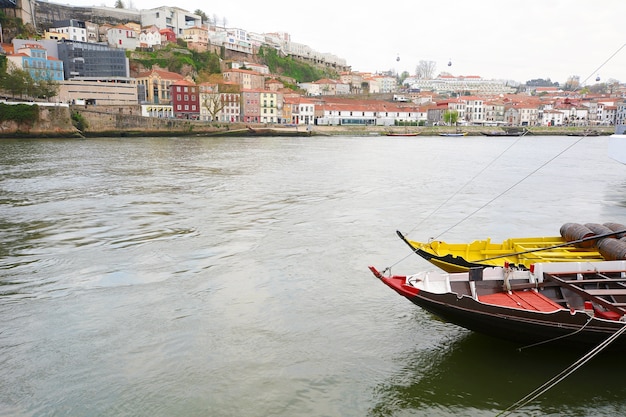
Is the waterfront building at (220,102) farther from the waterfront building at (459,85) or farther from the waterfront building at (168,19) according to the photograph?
the waterfront building at (459,85)

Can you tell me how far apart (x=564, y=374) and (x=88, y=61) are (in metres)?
75.2

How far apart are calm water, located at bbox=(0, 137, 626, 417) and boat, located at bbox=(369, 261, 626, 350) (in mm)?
543

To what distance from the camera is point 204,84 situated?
2921 inches

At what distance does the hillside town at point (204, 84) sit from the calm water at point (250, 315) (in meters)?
35.1

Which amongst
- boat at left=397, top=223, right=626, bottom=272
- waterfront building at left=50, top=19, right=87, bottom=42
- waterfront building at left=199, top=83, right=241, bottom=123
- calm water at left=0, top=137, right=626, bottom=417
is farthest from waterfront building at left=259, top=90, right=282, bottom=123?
boat at left=397, top=223, right=626, bottom=272

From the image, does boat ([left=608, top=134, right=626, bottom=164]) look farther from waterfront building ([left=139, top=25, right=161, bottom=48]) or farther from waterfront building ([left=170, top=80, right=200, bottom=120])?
waterfront building ([left=139, top=25, right=161, bottom=48])

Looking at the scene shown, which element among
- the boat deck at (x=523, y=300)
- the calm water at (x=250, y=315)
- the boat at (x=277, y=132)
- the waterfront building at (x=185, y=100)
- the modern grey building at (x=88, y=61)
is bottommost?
the calm water at (x=250, y=315)

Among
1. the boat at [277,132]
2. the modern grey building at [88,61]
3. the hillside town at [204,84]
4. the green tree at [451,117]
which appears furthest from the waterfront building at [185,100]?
the green tree at [451,117]

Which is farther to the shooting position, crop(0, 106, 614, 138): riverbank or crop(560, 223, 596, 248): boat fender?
crop(0, 106, 614, 138): riverbank

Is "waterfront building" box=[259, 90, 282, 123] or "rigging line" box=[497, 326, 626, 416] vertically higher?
"waterfront building" box=[259, 90, 282, 123]

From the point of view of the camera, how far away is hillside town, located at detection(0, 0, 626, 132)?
222ft

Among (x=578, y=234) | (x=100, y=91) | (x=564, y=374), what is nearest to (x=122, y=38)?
(x=100, y=91)

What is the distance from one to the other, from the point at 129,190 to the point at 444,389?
1738 cm

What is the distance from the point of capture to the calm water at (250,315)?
5.80 metres
